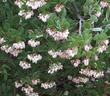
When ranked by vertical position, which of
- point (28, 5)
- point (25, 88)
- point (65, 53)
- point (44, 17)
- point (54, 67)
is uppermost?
A: point (28, 5)

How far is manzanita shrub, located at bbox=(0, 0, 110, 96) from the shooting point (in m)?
3.77

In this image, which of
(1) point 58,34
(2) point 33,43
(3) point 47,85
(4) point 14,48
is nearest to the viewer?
(1) point 58,34

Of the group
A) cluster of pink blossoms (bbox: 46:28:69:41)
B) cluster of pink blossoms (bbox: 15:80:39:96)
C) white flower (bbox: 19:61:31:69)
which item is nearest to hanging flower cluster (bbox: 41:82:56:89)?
cluster of pink blossoms (bbox: 15:80:39:96)

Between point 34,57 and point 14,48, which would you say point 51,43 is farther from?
point 14,48

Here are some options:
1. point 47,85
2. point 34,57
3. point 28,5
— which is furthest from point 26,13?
point 47,85

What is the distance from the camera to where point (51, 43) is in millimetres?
3867

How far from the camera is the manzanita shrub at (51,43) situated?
12.4ft

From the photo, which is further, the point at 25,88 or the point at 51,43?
the point at 25,88

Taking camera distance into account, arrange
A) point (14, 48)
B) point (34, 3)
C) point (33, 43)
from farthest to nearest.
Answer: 1. point (14, 48)
2. point (33, 43)
3. point (34, 3)

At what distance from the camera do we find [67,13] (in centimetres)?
415

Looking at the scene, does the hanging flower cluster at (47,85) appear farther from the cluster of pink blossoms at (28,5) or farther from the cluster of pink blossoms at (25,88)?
the cluster of pink blossoms at (28,5)

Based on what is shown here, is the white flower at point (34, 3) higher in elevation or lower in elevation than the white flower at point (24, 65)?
higher

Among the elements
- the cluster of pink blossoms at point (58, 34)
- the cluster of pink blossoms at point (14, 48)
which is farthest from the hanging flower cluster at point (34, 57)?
the cluster of pink blossoms at point (58, 34)

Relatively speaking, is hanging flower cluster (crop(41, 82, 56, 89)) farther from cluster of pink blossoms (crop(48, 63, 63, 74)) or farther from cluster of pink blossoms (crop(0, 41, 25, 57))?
cluster of pink blossoms (crop(0, 41, 25, 57))
